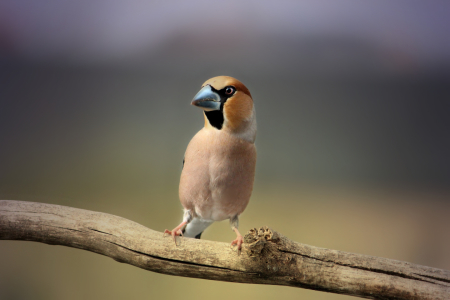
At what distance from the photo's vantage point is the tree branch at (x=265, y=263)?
1729mm

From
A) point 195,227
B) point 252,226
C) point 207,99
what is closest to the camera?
point 207,99

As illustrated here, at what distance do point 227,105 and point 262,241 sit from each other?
2.18 ft

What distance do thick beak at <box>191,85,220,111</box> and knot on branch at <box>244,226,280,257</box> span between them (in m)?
0.61

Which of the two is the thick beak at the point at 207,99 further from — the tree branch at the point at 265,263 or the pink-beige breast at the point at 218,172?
the tree branch at the point at 265,263

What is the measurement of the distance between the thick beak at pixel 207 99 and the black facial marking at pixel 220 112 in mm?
22

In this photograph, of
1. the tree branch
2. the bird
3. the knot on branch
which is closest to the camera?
the knot on branch

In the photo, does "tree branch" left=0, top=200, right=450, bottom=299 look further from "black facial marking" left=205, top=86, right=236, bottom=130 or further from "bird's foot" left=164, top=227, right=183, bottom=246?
"black facial marking" left=205, top=86, right=236, bottom=130

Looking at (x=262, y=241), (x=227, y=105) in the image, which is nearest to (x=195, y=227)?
(x=262, y=241)

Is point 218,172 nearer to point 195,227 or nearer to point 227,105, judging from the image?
point 227,105

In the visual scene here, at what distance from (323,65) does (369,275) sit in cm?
157

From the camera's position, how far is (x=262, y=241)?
1.62 meters

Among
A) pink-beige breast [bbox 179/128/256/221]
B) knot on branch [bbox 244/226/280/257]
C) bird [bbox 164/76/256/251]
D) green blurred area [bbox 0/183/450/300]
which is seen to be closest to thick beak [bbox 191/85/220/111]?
bird [bbox 164/76/256/251]

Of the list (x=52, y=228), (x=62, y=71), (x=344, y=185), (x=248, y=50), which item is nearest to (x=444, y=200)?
(x=344, y=185)

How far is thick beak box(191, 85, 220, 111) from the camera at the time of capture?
1765mm
